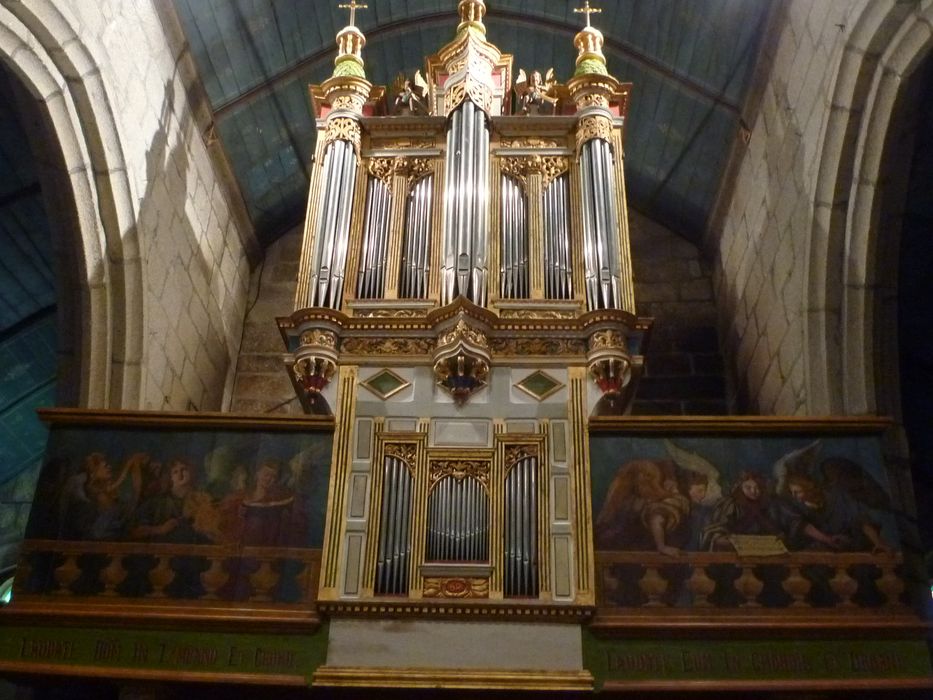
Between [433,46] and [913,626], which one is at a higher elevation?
[433,46]

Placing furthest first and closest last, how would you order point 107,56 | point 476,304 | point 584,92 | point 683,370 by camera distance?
point 683,370
point 584,92
point 107,56
point 476,304

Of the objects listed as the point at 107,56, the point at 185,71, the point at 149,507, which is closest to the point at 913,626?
the point at 149,507

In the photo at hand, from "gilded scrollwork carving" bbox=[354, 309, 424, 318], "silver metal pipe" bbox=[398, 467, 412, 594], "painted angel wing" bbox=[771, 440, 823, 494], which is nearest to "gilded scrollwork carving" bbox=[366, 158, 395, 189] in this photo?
"gilded scrollwork carving" bbox=[354, 309, 424, 318]

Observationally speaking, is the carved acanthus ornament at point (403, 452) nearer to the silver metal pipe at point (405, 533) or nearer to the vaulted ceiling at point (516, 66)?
the silver metal pipe at point (405, 533)

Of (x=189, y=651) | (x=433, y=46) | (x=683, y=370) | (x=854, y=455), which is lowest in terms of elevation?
(x=189, y=651)

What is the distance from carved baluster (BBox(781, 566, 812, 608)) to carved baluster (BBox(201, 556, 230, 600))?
3.96 metres

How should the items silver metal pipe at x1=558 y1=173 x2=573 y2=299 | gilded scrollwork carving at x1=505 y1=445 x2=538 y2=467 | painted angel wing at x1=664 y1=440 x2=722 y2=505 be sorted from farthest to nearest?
silver metal pipe at x1=558 y1=173 x2=573 y2=299
gilded scrollwork carving at x1=505 y1=445 x2=538 y2=467
painted angel wing at x1=664 y1=440 x2=722 y2=505

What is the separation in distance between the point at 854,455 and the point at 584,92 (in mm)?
4746

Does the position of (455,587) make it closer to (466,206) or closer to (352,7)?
(466,206)

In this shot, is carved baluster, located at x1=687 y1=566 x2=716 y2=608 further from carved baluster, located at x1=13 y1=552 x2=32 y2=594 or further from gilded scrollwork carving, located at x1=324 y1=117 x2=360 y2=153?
gilded scrollwork carving, located at x1=324 y1=117 x2=360 y2=153

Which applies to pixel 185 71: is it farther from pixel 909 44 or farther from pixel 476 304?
pixel 909 44

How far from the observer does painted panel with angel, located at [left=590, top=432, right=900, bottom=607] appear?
778 centimetres

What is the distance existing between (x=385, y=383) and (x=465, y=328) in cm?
79

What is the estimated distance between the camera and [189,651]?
755cm
